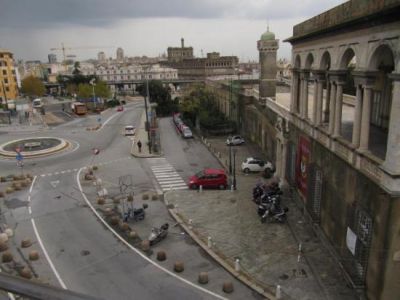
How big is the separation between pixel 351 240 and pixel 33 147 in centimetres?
3978

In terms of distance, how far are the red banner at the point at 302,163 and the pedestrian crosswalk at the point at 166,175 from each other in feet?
31.3

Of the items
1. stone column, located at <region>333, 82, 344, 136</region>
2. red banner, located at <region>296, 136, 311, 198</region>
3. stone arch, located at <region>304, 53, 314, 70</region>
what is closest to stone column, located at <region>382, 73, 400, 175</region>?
stone column, located at <region>333, 82, 344, 136</region>

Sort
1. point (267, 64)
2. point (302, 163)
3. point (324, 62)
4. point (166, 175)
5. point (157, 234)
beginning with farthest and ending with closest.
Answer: point (267, 64) < point (166, 175) < point (302, 163) < point (324, 62) < point (157, 234)

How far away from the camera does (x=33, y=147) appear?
44.7 meters

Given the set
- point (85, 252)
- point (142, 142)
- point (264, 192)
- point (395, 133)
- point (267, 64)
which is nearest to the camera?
point (395, 133)

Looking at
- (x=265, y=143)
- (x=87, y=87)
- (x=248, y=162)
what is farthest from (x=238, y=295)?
(x=87, y=87)

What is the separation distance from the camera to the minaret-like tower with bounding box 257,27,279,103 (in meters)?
38.4

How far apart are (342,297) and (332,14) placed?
13.1m

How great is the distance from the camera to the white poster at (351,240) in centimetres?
1553

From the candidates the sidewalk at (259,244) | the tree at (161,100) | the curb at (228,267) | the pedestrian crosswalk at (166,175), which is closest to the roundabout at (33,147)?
the pedestrian crosswalk at (166,175)

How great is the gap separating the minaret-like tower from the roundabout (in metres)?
25.1

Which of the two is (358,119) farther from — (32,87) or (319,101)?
(32,87)

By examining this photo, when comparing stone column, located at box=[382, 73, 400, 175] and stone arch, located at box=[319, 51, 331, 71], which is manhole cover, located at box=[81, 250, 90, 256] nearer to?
stone column, located at box=[382, 73, 400, 175]

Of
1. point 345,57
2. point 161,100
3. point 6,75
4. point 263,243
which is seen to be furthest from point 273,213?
point 6,75
